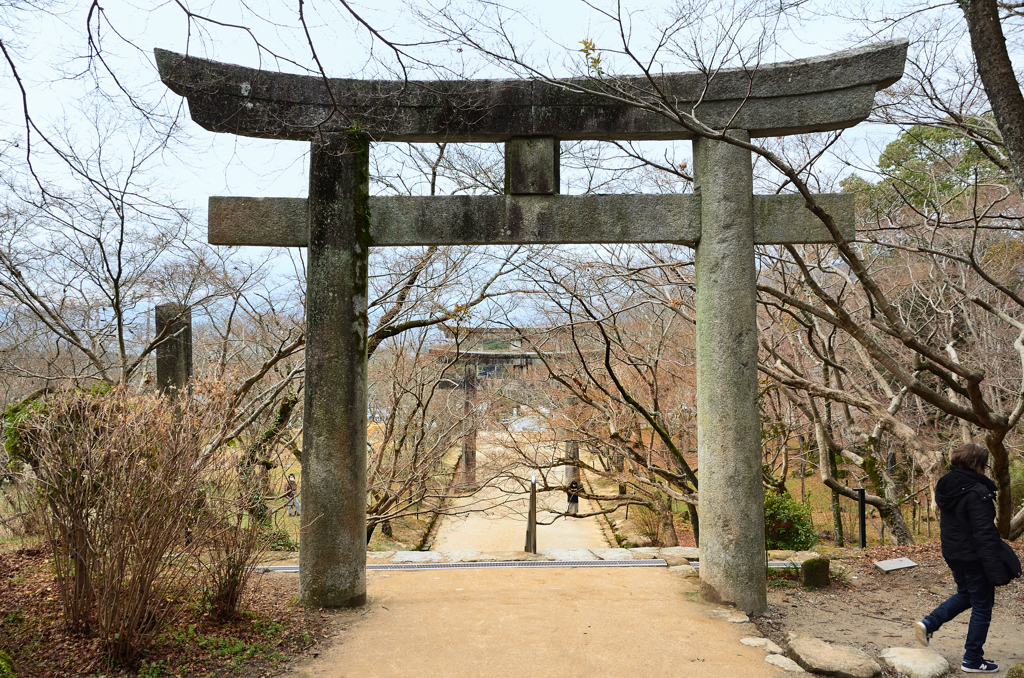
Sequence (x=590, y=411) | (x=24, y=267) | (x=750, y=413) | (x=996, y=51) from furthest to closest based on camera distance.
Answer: (x=590, y=411) < (x=24, y=267) < (x=750, y=413) < (x=996, y=51)

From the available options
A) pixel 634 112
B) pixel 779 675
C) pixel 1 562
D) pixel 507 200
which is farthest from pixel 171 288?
pixel 779 675

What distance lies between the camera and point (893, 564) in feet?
20.3

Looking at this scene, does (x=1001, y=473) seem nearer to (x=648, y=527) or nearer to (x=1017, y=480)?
(x=1017, y=480)

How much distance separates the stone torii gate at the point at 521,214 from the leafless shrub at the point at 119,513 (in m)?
1.15

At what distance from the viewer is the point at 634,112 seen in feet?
16.8

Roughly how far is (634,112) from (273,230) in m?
2.95

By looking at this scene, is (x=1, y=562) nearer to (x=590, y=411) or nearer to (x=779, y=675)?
(x=779, y=675)

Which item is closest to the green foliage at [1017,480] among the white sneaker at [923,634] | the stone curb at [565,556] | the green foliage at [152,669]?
the stone curb at [565,556]

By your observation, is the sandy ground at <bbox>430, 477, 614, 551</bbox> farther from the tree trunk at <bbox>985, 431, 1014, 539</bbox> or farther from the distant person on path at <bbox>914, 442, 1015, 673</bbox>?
the distant person on path at <bbox>914, 442, 1015, 673</bbox>

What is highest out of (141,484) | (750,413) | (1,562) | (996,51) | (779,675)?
(996,51)

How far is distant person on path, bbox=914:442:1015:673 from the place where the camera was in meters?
3.75

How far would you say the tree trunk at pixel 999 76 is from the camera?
13.4ft

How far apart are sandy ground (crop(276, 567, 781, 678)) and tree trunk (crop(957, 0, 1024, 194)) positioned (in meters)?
3.54

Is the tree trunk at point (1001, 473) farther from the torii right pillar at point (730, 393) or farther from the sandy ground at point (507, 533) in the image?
the sandy ground at point (507, 533)
